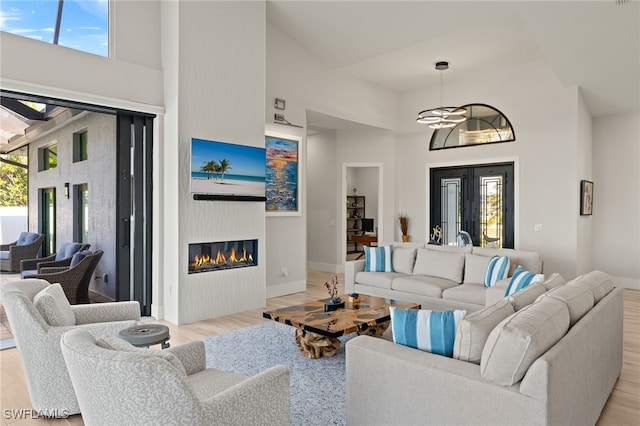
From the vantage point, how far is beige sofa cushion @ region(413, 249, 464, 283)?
5.37 metres

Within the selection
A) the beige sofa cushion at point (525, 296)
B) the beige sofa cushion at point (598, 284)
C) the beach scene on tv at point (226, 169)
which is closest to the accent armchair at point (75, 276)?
the beach scene on tv at point (226, 169)

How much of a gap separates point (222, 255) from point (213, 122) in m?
1.67

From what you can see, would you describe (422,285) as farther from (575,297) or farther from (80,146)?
(80,146)

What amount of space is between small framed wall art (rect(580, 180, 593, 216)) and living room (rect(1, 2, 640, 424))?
6.9 inches

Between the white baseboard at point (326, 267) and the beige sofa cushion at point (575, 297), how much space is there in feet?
20.4

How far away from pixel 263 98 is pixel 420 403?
466cm

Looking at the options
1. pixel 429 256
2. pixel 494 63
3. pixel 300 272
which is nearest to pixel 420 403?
pixel 429 256

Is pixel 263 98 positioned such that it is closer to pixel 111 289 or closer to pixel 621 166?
pixel 111 289

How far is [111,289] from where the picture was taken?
17.0ft

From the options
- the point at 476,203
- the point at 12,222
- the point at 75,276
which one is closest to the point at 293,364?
the point at 75,276

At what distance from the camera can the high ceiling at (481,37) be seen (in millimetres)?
5070

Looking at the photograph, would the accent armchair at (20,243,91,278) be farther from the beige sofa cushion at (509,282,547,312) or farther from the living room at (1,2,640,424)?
the beige sofa cushion at (509,282,547,312)

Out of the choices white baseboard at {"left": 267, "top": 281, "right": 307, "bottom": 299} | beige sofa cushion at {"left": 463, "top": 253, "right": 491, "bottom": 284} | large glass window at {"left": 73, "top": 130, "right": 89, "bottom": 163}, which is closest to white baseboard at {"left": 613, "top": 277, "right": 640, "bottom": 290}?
beige sofa cushion at {"left": 463, "top": 253, "right": 491, "bottom": 284}

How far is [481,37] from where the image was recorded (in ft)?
19.9
